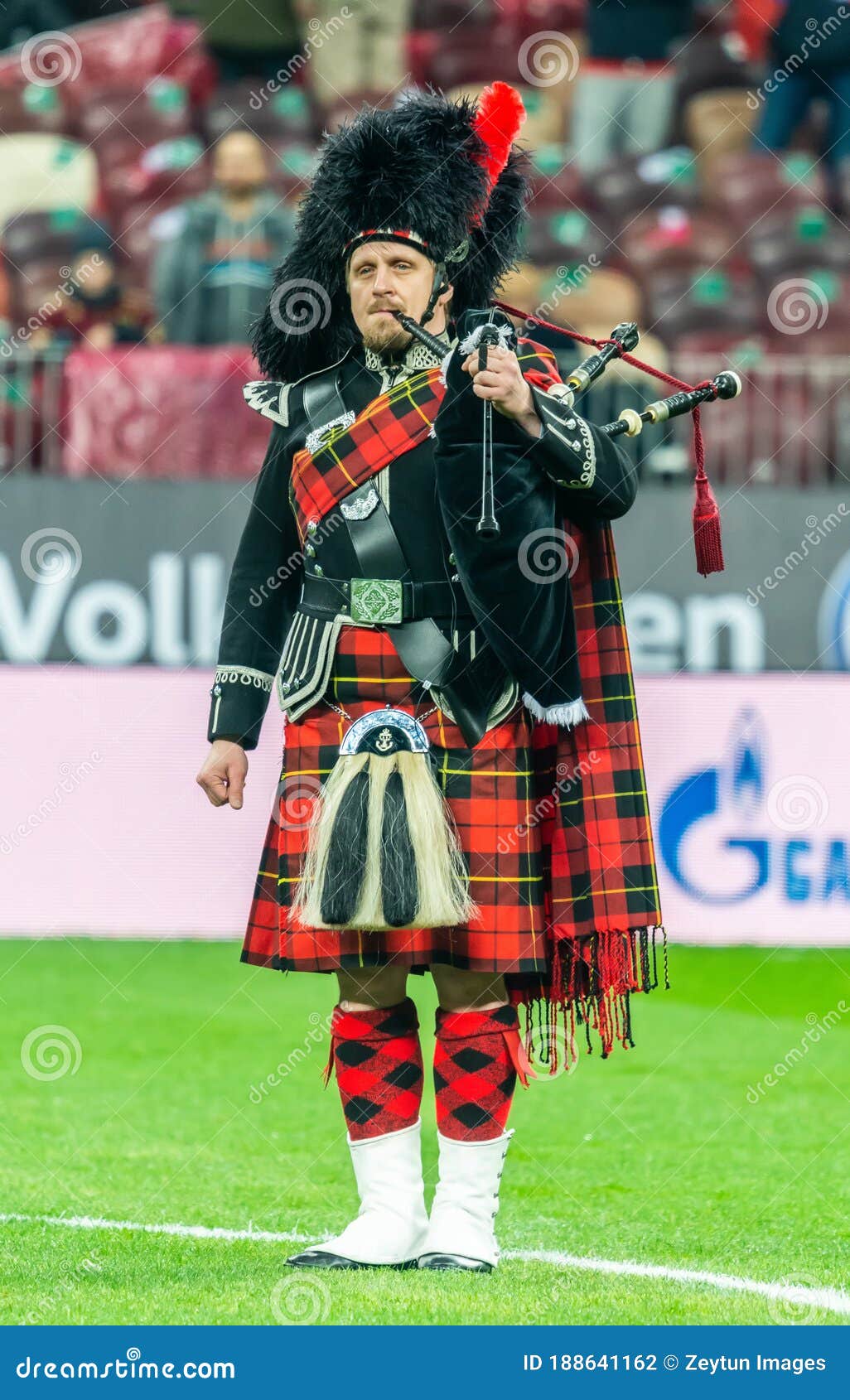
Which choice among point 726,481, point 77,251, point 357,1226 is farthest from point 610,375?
point 357,1226

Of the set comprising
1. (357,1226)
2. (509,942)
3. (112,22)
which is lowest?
(357,1226)

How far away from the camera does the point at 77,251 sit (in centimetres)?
1055

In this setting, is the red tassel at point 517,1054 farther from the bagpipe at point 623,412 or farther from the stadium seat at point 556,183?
the stadium seat at point 556,183

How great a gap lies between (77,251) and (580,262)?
2600 millimetres

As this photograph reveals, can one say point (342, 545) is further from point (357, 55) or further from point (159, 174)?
point (357, 55)

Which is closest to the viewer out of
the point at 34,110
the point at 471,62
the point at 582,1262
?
the point at 582,1262

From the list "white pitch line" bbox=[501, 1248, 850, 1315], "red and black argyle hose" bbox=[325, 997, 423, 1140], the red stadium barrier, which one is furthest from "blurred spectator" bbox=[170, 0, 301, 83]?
"white pitch line" bbox=[501, 1248, 850, 1315]

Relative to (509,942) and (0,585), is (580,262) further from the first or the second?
(509,942)

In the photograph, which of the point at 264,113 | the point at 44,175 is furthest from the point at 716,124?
the point at 44,175

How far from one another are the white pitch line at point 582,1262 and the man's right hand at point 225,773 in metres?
0.78

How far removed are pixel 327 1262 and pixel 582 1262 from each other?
443mm

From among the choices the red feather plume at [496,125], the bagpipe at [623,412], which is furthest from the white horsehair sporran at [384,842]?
the red feather plume at [496,125]

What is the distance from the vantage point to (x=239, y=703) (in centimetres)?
352

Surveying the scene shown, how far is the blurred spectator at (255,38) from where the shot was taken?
39.1ft
